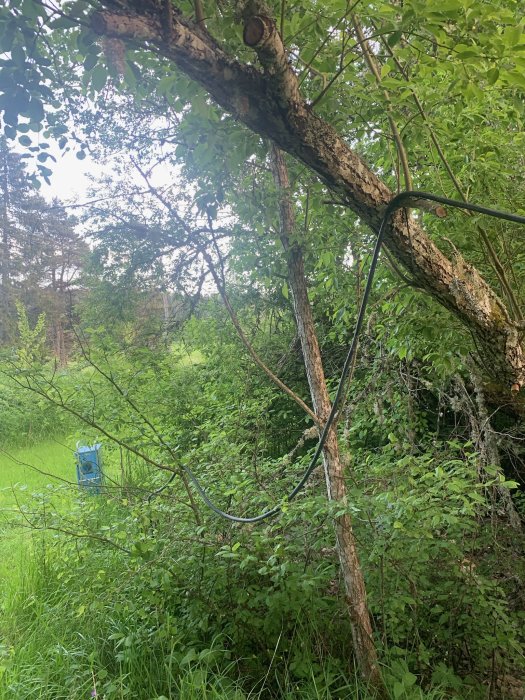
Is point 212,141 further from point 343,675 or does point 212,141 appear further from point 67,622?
point 67,622

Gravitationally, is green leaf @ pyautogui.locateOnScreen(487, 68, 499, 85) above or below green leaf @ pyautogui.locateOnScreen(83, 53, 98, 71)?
below

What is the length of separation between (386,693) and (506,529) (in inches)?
47.8

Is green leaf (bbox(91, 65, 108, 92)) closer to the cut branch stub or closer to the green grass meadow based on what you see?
the cut branch stub

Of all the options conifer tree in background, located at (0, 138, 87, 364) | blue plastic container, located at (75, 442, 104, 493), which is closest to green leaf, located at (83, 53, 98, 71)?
conifer tree in background, located at (0, 138, 87, 364)

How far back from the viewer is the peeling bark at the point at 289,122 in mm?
1150

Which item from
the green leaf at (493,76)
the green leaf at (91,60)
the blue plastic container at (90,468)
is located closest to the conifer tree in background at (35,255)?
the green leaf at (91,60)

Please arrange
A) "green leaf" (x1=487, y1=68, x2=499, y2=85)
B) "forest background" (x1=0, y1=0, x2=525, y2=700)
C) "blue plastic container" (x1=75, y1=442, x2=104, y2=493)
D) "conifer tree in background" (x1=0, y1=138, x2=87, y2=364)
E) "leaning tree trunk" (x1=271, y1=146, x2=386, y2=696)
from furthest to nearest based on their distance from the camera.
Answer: "blue plastic container" (x1=75, y1=442, x2=104, y2=493)
"conifer tree in background" (x1=0, y1=138, x2=87, y2=364)
"leaning tree trunk" (x1=271, y1=146, x2=386, y2=696)
"forest background" (x1=0, y1=0, x2=525, y2=700)
"green leaf" (x1=487, y1=68, x2=499, y2=85)

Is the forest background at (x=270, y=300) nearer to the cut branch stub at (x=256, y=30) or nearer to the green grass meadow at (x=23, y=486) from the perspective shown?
the cut branch stub at (x=256, y=30)

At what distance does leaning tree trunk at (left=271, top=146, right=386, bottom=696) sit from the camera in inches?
66.2

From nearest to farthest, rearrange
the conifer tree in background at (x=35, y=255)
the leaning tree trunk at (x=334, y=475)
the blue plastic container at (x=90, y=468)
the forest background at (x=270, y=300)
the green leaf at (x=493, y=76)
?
1. the green leaf at (x=493, y=76)
2. the forest background at (x=270, y=300)
3. the leaning tree trunk at (x=334, y=475)
4. the conifer tree in background at (x=35, y=255)
5. the blue plastic container at (x=90, y=468)

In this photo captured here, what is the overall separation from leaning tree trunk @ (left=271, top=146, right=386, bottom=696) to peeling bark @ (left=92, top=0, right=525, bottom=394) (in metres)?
0.28

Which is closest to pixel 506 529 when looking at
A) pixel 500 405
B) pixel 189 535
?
pixel 500 405

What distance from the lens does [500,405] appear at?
2.43m

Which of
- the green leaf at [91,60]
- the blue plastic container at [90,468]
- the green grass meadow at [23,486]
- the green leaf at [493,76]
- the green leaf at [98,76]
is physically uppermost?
the green leaf at [91,60]
